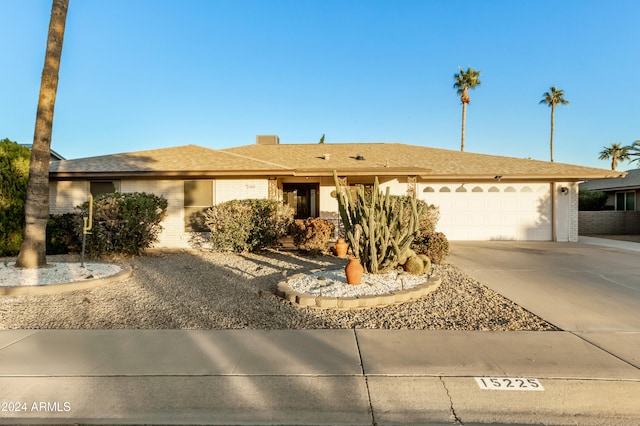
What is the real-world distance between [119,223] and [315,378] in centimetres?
852

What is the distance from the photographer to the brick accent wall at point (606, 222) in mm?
19403

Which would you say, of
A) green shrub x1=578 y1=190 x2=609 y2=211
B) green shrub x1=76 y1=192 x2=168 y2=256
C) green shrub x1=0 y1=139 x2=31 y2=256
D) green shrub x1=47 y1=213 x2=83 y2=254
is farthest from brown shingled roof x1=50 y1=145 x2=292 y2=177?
green shrub x1=578 y1=190 x2=609 y2=211

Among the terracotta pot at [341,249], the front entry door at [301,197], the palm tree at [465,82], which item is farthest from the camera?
the palm tree at [465,82]

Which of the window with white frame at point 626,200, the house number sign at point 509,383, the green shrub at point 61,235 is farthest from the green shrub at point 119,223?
the window with white frame at point 626,200

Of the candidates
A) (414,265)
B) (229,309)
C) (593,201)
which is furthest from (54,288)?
(593,201)

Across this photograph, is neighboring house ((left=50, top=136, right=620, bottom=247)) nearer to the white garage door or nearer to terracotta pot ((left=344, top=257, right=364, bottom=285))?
the white garage door

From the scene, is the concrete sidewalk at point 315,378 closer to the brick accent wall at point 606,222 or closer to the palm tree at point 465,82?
the brick accent wall at point 606,222

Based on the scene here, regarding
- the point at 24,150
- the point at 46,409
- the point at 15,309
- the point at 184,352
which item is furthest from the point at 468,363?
the point at 24,150

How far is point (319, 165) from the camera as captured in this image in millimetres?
14469

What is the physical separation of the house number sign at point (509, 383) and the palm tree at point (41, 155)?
30.0ft

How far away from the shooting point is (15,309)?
18.7 ft

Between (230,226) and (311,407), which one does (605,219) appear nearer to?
(230,226)

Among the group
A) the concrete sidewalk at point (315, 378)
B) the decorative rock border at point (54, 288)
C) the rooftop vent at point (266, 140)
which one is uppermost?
the rooftop vent at point (266, 140)

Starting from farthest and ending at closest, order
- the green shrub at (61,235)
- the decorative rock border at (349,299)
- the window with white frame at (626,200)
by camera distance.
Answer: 1. the window with white frame at (626,200)
2. the green shrub at (61,235)
3. the decorative rock border at (349,299)
